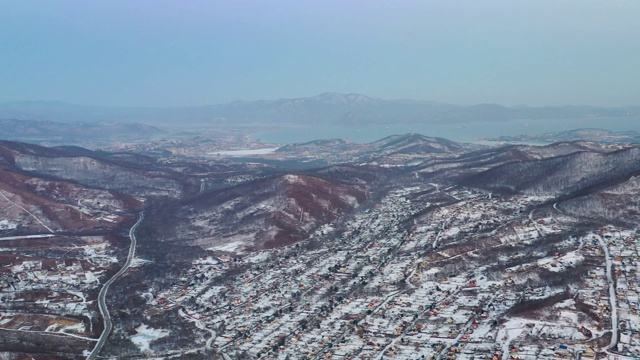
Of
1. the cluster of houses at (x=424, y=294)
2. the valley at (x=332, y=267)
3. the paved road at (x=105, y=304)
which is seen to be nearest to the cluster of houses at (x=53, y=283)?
the valley at (x=332, y=267)

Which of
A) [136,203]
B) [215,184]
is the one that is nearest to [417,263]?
[136,203]

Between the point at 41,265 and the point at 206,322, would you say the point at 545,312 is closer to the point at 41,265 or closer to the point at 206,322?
the point at 206,322

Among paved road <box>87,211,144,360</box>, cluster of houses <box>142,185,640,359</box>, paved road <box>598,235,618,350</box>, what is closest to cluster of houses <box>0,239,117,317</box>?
paved road <box>87,211,144,360</box>

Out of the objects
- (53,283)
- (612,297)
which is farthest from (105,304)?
(612,297)

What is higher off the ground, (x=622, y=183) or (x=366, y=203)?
(x=622, y=183)

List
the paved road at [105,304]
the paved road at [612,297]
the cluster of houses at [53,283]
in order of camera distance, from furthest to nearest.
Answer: the cluster of houses at [53,283]
the paved road at [105,304]
the paved road at [612,297]

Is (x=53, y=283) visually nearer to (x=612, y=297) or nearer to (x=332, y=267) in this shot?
(x=332, y=267)

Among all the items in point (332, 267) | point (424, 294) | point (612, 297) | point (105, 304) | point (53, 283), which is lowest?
point (105, 304)

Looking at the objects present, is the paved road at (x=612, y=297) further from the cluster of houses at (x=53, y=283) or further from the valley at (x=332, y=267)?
the cluster of houses at (x=53, y=283)
